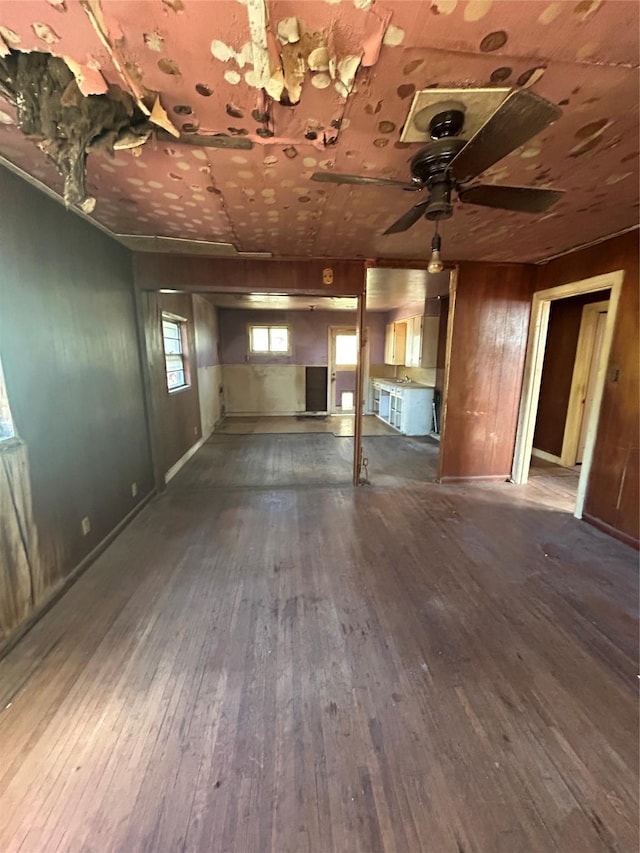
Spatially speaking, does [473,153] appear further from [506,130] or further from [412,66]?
[412,66]

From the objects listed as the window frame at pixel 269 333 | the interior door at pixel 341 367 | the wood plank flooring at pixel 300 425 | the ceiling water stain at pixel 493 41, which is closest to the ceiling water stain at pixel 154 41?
the ceiling water stain at pixel 493 41

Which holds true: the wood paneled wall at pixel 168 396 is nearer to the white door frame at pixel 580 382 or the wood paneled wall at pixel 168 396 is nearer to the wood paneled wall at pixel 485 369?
the wood paneled wall at pixel 485 369

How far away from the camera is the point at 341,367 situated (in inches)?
325

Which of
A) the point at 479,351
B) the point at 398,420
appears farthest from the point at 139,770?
the point at 398,420

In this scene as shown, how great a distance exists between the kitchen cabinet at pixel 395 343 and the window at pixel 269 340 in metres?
2.32

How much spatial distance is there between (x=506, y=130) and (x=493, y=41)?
0.79ft

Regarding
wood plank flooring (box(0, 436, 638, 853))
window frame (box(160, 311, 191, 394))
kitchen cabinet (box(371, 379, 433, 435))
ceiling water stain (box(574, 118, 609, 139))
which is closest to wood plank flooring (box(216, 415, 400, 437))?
kitchen cabinet (box(371, 379, 433, 435))

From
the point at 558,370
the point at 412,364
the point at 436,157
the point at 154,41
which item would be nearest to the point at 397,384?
the point at 412,364

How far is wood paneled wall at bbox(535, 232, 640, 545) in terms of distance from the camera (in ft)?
9.05

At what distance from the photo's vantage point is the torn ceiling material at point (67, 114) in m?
1.19

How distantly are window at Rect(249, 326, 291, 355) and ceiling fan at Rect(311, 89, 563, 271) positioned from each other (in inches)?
255

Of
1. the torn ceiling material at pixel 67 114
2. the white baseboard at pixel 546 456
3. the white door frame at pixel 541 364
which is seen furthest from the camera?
the white baseboard at pixel 546 456

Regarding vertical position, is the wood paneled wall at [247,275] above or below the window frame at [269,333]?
above

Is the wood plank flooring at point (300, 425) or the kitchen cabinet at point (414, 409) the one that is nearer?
the kitchen cabinet at point (414, 409)
